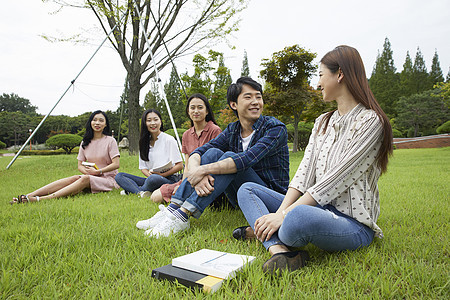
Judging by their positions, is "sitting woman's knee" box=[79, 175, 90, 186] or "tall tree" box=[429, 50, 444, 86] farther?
"tall tree" box=[429, 50, 444, 86]

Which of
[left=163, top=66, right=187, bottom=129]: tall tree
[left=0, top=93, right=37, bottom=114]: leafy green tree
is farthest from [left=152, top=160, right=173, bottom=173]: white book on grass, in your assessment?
[left=0, top=93, right=37, bottom=114]: leafy green tree

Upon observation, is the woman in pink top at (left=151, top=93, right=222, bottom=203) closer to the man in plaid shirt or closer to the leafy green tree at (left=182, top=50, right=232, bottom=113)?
the man in plaid shirt

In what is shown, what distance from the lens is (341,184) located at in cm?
158

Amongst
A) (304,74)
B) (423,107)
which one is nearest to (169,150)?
(304,74)

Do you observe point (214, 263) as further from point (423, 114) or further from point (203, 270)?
point (423, 114)

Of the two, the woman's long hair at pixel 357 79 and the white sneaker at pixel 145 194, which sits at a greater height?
the woman's long hair at pixel 357 79

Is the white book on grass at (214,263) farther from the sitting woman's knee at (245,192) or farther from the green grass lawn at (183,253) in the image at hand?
the sitting woman's knee at (245,192)

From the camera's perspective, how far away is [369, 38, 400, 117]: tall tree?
3127cm

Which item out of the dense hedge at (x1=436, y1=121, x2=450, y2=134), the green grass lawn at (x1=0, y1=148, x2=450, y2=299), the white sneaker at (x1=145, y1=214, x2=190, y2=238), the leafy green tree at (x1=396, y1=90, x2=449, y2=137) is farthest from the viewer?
the leafy green tree at (x1=396, y1=90, x2=449, y2=137)

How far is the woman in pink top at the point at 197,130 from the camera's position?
11.3 feet

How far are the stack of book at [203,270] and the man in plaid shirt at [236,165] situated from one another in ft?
1.97

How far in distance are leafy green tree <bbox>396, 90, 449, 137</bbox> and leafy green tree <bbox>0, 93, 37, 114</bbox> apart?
54.3 meters

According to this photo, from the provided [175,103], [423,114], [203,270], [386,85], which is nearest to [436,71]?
[386,85]

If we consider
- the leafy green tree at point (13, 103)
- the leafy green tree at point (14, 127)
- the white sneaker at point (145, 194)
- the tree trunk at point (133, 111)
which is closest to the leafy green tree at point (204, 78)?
the tree trunk at point (133, 111)
